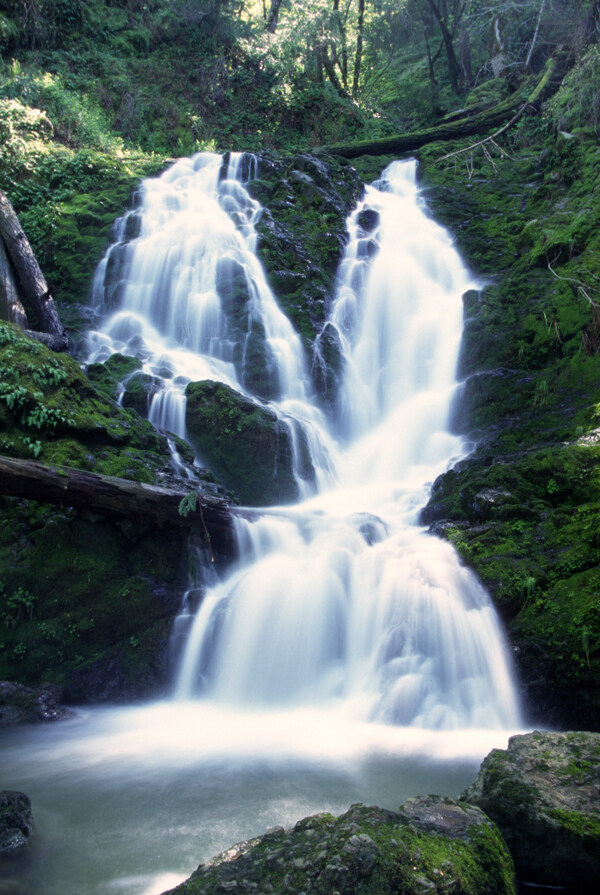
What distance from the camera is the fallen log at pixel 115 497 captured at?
5797 millimetres

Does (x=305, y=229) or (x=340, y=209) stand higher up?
(x=340, y=209)

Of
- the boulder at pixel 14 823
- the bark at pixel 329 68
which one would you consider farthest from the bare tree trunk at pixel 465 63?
the boulder at pixel 14 823

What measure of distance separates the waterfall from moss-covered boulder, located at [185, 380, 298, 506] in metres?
0.43

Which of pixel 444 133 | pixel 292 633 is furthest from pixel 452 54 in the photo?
pixel 292 633

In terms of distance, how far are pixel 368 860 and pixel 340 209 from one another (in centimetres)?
1610

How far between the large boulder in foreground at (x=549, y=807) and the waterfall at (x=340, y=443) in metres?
2.39

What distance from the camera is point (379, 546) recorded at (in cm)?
739

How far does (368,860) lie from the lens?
215 centimetres

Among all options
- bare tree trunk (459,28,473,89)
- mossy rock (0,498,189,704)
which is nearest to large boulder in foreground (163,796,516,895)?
mossy rock (0,498,189,704)

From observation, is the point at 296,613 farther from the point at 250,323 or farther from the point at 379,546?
the point at 250,323

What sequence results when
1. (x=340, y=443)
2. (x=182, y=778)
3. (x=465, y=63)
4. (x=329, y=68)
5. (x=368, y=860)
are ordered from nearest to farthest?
1. (x=368, y=860)
2. (x=182, y=778)
3. (x=340, y=443)
4. (x=465, y=63)
5. (x=329, y=68)

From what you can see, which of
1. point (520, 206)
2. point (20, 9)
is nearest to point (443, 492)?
point (520, 206)

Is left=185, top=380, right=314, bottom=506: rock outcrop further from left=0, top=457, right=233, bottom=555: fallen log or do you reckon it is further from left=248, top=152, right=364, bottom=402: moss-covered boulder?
left=248, top=152, right=364, bottom=402: moss-covered boulder

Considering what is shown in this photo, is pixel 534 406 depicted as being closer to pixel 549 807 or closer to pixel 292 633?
pixel 292 633
